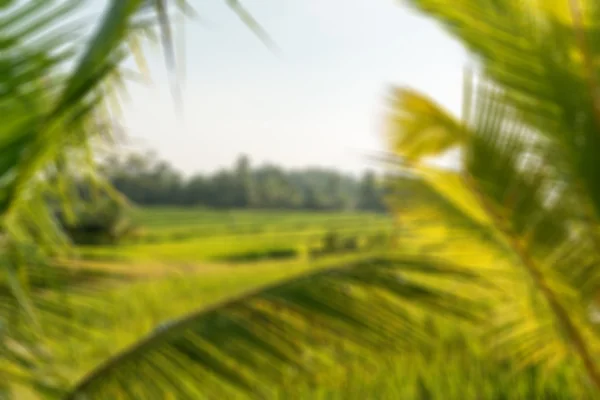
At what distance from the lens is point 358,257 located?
0.92 meters

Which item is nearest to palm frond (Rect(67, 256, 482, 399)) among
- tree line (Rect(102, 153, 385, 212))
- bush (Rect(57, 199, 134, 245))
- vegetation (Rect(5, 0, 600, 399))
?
vegetation (Rect(5, 0, 600, 399))

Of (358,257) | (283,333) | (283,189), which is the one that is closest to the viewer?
(283,333)

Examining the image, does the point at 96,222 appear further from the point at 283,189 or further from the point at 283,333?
the point at 283,189

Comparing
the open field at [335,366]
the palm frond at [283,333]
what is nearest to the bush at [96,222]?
the open field at [335,366]

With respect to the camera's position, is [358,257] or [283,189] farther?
[283,189]

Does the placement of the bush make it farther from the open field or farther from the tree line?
the tree line

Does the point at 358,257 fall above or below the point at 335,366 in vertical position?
above

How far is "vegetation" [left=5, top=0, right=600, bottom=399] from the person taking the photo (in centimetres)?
42

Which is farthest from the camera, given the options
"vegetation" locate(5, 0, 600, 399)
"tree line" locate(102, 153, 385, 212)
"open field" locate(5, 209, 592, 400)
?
"tree line" locate(102, 153, 385, 212)

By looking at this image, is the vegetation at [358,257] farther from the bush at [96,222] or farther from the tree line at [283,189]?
the tree line at [283,189]

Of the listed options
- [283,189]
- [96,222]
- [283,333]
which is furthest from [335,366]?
[283,189]

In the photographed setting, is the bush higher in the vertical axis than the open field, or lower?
higher

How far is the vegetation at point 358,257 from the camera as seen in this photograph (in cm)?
42

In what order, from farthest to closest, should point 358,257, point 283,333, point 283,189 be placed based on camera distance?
point 283,189 → point 358,257 → point 283,333
